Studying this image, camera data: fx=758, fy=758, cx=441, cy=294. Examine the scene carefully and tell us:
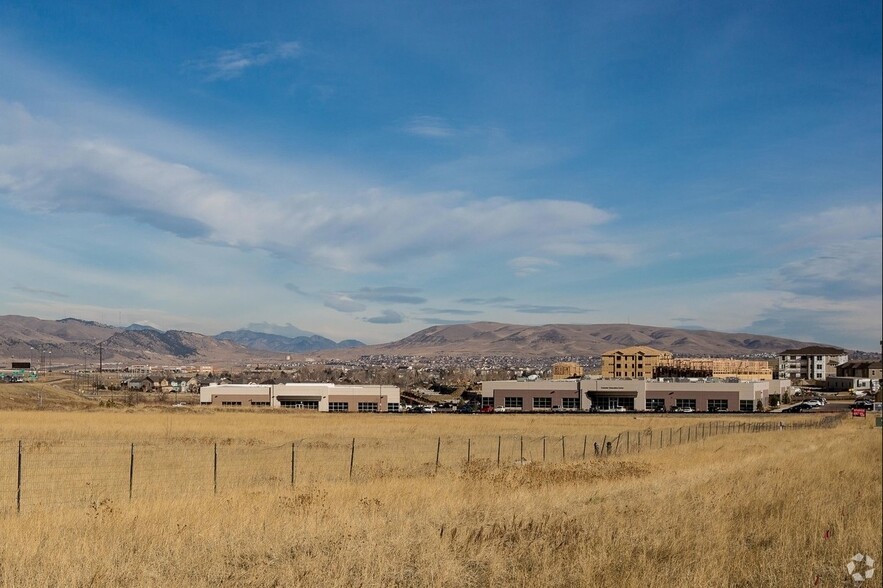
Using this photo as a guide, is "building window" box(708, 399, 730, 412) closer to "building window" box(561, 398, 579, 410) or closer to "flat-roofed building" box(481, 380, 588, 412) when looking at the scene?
"flat-roofed building" box(481, 380, 588, 412)

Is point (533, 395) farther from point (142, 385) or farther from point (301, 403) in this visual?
point (142, 385)

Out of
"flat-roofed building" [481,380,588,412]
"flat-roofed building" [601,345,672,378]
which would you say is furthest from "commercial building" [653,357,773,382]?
"flat-roofed building" [481,380,588,412]

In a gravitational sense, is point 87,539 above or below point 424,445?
above

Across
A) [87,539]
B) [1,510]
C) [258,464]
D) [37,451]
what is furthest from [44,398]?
[87,539]

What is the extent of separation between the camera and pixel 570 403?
127125mm

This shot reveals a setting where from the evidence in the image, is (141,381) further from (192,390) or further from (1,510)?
(1,510)

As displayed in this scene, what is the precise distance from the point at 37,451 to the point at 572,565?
1250 inches

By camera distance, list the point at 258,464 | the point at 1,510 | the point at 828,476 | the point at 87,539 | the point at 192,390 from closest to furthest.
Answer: the point at 87,539
the point at 1,510
the point at 828,476
the point at 258,464
the point at 192,390

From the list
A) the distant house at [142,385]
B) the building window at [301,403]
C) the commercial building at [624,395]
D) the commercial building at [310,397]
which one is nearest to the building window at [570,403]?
the commercial building at [624,395]

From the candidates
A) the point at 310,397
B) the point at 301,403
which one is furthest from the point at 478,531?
the point at 310,397

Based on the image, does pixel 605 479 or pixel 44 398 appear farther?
pixel 44 398

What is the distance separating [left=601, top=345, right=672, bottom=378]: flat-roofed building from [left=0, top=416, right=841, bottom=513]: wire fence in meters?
143

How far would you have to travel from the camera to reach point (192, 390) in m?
172

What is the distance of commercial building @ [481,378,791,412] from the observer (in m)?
121
